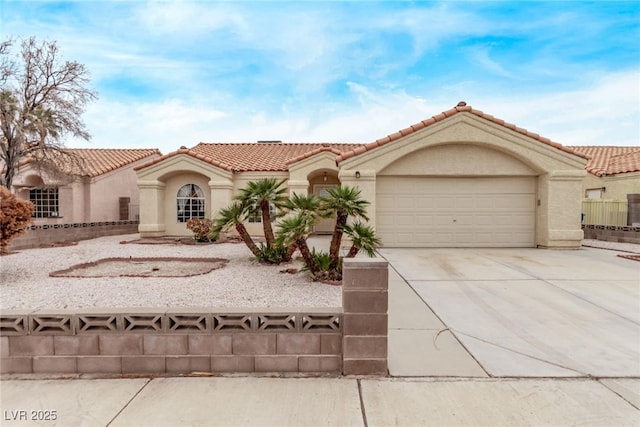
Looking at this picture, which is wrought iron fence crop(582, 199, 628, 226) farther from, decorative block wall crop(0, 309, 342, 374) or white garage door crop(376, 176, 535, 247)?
decorative block wall crop(0, 309, 342, 374)

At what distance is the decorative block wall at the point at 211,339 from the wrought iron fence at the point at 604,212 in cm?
1885

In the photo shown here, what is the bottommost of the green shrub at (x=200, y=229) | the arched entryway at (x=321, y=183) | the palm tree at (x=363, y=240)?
the green shrub at (x=200, y=229)

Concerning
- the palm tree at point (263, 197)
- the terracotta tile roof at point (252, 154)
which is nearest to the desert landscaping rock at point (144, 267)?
the palm tree at point (263, 197)

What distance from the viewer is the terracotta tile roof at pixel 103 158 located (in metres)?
19.0

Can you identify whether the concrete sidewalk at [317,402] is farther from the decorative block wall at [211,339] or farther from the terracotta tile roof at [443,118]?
the terracotta tile roof at [443,118]

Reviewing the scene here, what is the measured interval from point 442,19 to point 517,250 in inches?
340

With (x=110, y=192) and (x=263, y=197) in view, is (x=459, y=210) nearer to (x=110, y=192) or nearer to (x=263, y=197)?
(x=263, y=197)

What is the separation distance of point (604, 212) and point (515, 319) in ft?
53.0

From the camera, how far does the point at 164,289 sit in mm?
6734

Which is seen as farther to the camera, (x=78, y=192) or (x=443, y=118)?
(x=78, y=192)

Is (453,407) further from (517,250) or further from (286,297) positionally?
(517,250)

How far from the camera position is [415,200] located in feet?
44.4

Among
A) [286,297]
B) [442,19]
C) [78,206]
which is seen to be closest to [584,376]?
[286,297]

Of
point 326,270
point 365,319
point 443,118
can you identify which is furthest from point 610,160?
point 365,319
